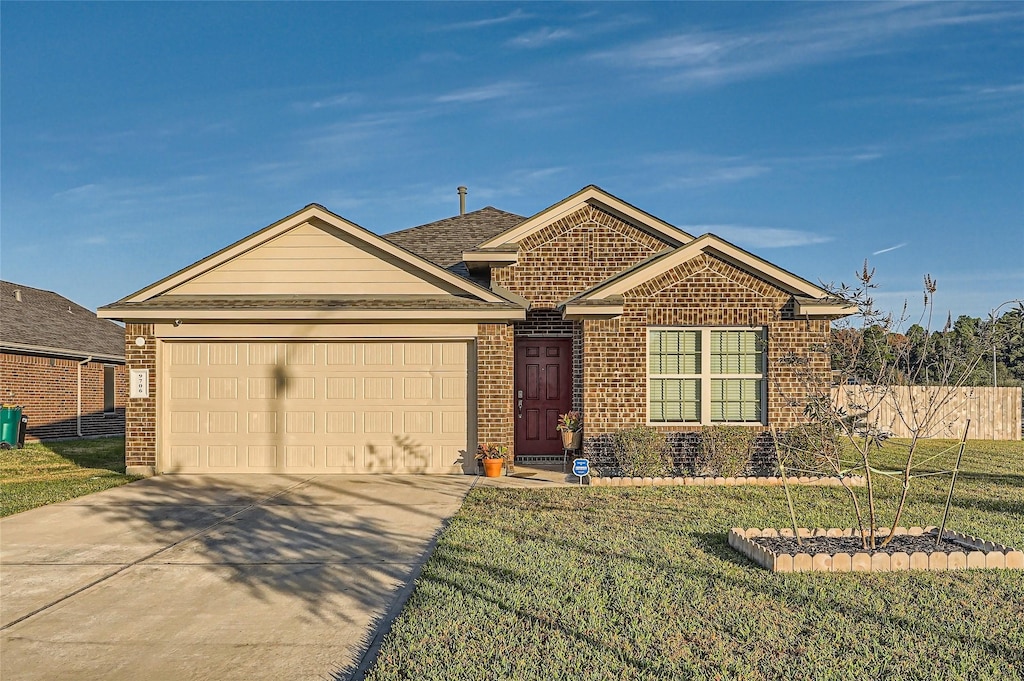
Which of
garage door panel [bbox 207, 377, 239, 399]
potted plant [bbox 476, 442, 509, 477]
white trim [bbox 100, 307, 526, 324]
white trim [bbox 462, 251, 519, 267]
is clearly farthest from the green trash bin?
potted plant [bbox 476, 442, 509, 477]

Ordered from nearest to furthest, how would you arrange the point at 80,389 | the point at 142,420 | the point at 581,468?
1. the point at 581,468
2. the point at 142,420
3. the point at 80,389

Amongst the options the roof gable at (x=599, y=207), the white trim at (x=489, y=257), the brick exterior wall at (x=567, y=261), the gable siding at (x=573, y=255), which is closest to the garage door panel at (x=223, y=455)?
the white trim at (x=489, y=257)

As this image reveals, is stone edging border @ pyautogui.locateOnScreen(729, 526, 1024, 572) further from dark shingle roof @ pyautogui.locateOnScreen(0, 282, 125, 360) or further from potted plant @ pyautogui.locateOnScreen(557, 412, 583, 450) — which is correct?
dark shingle roof @ pyautogui.locateOnScreen(0, 282, 125, 360)

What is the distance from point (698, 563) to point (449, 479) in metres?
6.20

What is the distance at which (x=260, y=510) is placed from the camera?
9766 mm

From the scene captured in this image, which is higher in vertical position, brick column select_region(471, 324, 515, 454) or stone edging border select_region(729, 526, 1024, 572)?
brick column select_region(471, 324, 515, 454)

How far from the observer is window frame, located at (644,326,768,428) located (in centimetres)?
1284

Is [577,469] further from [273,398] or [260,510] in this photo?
[273,398]

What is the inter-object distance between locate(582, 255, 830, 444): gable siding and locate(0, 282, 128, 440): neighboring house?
12895mm

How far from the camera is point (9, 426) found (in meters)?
18.8

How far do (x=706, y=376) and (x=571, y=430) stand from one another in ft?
8.40

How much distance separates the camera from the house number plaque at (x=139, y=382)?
12.9 meters

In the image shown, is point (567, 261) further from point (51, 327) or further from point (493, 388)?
point (51, 327)

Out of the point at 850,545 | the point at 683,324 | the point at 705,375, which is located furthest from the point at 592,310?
the point at 850,545
